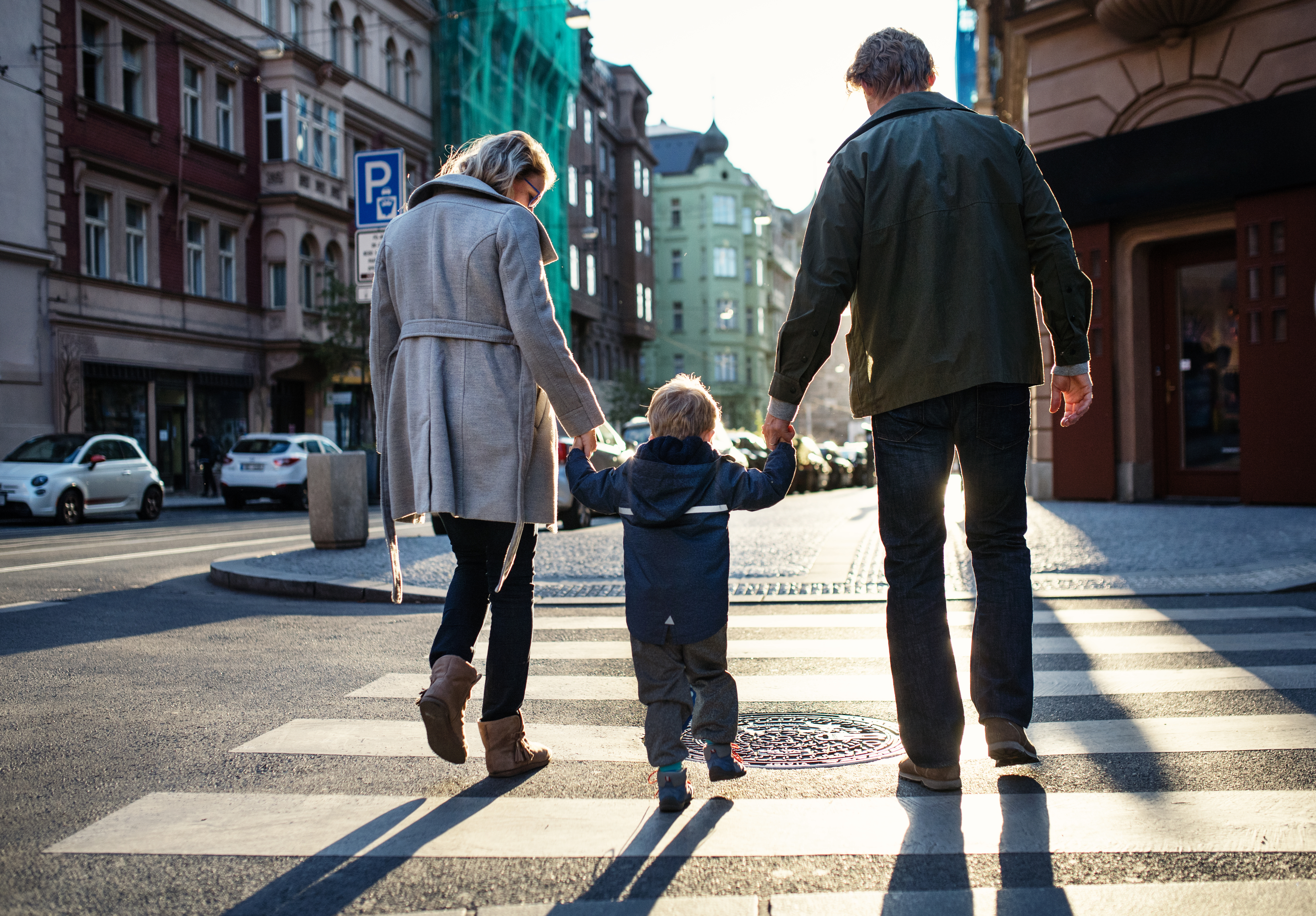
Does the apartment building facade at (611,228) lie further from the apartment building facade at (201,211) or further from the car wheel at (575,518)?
the car wheel at (575,518)

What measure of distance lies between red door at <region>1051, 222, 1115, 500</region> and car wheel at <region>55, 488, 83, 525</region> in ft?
46.6

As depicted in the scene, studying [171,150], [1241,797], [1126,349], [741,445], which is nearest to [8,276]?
[171,150]

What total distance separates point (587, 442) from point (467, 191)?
86cm

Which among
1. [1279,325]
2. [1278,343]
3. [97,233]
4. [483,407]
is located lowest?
[483,407]

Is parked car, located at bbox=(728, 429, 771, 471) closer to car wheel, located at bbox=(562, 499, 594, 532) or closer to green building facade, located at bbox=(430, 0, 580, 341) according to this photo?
car wheel, located at bbox=(562, 499, 594, 532)

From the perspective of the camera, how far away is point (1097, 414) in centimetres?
1504

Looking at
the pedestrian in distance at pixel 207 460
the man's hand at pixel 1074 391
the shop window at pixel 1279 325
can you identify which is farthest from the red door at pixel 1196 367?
the pedestrian in distance at pixel 207 460

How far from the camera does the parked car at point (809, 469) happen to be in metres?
29.2

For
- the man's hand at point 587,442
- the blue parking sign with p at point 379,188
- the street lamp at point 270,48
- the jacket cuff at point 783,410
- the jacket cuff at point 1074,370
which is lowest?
the man's hand at point 587,442

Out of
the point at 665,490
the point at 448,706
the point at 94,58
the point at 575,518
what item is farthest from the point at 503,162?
the point at 94,58

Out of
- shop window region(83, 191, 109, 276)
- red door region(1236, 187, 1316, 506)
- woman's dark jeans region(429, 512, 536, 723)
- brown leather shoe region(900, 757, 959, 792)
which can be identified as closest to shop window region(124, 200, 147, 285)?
shop window region(83, 191, 109, 276)

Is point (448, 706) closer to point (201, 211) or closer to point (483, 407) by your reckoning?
point (483, 407)

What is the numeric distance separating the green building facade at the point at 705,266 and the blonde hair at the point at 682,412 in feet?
226

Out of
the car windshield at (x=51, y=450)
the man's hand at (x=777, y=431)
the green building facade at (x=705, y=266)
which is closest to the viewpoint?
the man's hand at (x=777, y=431)
